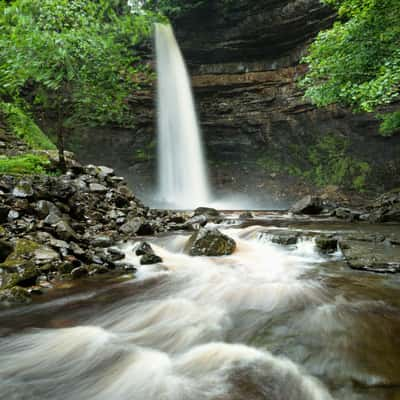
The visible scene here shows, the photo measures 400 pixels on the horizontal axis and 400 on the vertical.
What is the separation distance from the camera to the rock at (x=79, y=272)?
13.1 feet

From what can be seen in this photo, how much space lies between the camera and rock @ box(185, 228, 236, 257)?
224 inches

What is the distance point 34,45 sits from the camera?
5707mm

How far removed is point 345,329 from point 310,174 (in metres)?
19.9

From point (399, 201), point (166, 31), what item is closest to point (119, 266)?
point (399, 201)

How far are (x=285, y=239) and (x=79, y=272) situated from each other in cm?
Answer: 448

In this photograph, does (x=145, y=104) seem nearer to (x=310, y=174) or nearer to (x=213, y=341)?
(x=310, y=174)

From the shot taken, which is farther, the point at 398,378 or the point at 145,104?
the point at 145,104

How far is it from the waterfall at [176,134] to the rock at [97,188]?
1268 cm

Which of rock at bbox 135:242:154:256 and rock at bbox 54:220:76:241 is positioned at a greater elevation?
rock at bbox 54:220:76:241

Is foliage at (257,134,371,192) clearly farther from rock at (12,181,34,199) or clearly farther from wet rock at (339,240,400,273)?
rock at (12,181,34,199)

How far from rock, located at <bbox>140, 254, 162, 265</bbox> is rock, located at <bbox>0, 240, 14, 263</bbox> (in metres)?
1.96

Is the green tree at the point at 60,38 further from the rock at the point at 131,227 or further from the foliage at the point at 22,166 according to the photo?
the rock at the point at 131,227

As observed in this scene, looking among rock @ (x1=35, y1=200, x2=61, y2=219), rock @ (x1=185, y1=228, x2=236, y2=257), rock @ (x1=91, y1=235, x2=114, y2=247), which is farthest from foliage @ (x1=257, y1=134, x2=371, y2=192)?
rock @ (x1=35, y1=200, x2=61, y2=219)

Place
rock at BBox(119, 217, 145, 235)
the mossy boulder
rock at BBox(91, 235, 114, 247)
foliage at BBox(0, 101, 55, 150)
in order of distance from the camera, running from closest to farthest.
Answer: the mossy boulder < rock at BBox(91, 235, 114, 247) < rock at BBox(119, 217, 145, 235) < foliage at BBox(0, 101, 55, 150)
